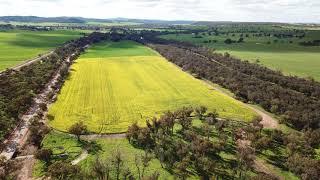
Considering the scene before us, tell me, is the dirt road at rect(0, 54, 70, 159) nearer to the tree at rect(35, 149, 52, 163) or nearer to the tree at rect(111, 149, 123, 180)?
the tree at rect(35, 149, 52, 163)

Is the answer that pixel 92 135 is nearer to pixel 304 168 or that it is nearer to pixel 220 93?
pixel 304 168

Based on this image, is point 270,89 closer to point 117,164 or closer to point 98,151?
point 98,151

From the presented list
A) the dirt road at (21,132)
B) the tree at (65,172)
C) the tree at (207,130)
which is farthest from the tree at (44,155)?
the tree at (207,130)

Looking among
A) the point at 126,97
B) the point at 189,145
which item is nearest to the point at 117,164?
the point at 189,145

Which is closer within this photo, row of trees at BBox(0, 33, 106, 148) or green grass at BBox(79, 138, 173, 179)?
green grass at BBox(79, 138, 173, 179)

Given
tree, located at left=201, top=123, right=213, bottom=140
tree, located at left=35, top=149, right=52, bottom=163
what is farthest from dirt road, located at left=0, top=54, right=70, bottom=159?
tree, located at left=201, top=123, right=213, bottom=140

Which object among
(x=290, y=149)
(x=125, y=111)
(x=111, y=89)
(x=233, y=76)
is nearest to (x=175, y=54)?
(x=233, y=76)
